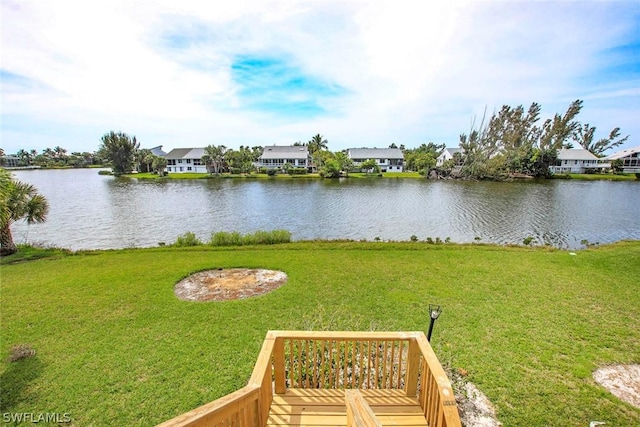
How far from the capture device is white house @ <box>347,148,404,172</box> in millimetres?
66938

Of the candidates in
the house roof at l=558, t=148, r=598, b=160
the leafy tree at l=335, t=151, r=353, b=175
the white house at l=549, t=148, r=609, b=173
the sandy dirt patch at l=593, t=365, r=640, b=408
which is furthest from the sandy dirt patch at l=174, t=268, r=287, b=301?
the house roof at l=558, t=148, r=598, b=160

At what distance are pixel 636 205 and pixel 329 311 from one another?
108 feet

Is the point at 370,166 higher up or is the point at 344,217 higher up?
the point at 370,166

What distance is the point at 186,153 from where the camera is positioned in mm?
65625

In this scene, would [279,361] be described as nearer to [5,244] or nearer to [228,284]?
[228,284]

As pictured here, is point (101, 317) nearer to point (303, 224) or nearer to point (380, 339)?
point (380, 339)

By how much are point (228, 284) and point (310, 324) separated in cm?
339

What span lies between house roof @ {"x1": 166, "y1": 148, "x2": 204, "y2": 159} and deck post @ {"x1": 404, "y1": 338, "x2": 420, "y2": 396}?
2633 inches

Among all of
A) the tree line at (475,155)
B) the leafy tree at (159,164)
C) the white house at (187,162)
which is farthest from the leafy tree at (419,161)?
the leafy tree at (159,164)

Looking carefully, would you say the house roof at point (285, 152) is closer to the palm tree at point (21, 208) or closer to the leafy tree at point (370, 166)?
the leafy tree at point (370, 166)

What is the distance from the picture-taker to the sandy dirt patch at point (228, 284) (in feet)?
25.1

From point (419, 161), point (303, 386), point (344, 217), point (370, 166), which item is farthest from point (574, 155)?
point (303, 386)

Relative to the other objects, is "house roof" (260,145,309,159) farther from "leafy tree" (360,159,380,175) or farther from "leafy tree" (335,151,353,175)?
"leafy tree" (360,159,380,175)

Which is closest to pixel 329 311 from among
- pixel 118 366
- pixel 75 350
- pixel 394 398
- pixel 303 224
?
pixel 394 398
